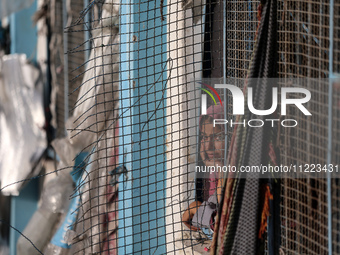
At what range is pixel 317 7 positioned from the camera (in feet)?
7.32

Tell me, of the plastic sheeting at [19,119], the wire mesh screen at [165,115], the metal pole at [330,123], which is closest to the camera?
the metal pole at [330,123]

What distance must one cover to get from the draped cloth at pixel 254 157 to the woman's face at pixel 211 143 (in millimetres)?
480

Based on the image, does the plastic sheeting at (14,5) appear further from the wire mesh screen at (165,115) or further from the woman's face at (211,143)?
the woman's face at (211,143)

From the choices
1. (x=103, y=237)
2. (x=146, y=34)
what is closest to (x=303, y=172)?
(x=146, y=34)

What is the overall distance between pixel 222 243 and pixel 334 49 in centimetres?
97

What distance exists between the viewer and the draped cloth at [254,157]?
2.36 meters

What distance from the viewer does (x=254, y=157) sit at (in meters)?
2.37

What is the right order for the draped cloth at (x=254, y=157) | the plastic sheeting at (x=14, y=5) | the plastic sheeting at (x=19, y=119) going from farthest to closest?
the plastic sheeting at (x=14, y=5), the plastic sheeting at (x=19, y=119), the draped cloth at (x=254, y=157)

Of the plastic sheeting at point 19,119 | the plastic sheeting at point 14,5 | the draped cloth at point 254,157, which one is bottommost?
the draped cloth at point 254,157

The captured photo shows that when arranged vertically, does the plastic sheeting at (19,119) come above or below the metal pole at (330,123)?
above

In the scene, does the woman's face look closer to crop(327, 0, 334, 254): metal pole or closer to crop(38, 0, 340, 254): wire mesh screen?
crop(38, 0, 340, 254): wire mesh screen

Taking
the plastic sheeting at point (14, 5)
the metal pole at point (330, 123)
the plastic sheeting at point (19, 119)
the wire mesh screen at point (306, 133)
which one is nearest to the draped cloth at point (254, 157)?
the wire mesh screen at point (306, 133)

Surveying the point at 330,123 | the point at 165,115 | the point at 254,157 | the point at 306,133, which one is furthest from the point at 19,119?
the point at 330,123

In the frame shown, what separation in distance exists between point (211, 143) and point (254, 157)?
59 centimetres
